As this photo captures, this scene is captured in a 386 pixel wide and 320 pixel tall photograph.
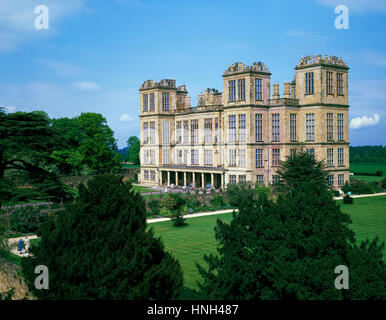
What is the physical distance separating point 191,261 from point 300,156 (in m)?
21.5

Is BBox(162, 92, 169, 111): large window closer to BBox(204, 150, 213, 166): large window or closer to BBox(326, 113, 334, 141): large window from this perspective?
BBox(204, 150, 213, 166): large window

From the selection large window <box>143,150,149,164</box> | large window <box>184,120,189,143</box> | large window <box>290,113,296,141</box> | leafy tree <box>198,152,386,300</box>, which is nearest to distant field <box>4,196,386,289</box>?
leafy tree <box>198,152,386,300</box>

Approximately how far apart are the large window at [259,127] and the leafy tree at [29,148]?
35.1 metres

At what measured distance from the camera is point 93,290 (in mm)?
10680

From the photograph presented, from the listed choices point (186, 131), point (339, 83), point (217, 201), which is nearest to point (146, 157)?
point (186, 131)

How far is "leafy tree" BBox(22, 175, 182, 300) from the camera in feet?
35.2

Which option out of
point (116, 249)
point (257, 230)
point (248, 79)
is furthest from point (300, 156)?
point (116, 249)

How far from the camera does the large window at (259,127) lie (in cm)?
5269

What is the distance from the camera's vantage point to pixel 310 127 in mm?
53031

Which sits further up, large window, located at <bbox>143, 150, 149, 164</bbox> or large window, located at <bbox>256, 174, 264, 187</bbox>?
large window, located at <bbox>143, 150, 149, 164</bbox>

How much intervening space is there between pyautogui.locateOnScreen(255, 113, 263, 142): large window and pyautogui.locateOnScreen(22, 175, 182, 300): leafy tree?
41569mm

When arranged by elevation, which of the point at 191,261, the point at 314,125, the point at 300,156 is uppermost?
the point at 314,125
